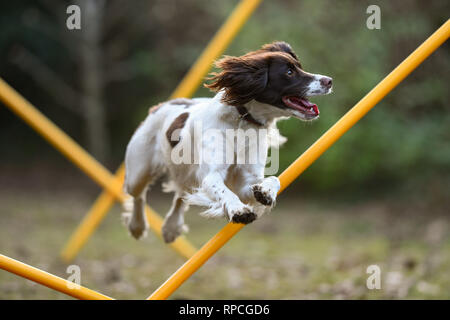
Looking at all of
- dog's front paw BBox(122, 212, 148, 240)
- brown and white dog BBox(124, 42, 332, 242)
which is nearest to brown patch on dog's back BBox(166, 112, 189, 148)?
brown and white dog BBox(124, 42, 332, 242)

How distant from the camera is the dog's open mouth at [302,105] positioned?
3.53m

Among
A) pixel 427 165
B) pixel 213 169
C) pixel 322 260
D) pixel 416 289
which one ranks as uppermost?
pixel 427 165

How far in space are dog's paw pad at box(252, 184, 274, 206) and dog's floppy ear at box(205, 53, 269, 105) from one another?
0.61 metres

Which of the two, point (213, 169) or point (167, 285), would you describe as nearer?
point (167, 285)

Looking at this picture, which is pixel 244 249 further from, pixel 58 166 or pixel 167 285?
pixel 58 166

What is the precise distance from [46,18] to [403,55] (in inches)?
310

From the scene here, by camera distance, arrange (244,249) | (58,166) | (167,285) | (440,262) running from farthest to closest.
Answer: (58,166) → (244,249) → (440,262) → (167,285)

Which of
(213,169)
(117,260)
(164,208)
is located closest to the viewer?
(213,169)

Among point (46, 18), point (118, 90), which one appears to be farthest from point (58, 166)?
point (46, 18)

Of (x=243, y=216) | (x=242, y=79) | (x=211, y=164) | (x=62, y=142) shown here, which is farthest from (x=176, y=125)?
(x=62, y=142)

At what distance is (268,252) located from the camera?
7.66 m

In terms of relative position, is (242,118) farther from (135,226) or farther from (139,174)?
(135,226)

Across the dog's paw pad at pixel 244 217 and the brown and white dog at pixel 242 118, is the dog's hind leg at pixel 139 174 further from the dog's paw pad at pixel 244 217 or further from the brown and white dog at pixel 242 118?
the dog's paw pad at pixel 244 217

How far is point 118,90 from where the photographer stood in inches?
523
